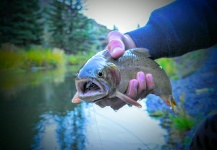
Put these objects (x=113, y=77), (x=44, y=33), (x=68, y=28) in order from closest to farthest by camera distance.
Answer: (x=113, y=77)
(x=68, y=28)
(x=44, y=33)

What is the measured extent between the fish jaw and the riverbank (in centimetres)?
171

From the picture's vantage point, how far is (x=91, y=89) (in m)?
1.12

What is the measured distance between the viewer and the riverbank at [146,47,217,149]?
2.82m

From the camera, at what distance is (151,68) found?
1570 millimetres

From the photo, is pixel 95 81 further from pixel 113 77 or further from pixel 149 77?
pixel 149 77

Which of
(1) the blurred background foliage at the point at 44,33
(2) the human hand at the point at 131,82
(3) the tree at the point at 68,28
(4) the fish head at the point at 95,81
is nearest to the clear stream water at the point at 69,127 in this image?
(2) the human hand at the point at 131,82

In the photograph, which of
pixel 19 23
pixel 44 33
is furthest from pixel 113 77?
pixel 44 33

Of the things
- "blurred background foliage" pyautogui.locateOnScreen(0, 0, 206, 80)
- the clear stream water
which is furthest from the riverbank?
"blurred background foliage" pyautogui.locateOnScreen(0, 0, 206, 80)

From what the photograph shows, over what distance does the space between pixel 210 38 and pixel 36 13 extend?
48.6ft

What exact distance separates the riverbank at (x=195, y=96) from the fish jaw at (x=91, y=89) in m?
1.71

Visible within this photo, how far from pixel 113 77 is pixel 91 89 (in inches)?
6.8

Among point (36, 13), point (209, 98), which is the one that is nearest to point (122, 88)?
point (209, 98)

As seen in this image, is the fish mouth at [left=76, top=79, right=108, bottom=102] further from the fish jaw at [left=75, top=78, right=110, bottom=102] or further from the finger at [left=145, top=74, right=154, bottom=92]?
the finger at [left=145, top=74, right=154, bottom=92]

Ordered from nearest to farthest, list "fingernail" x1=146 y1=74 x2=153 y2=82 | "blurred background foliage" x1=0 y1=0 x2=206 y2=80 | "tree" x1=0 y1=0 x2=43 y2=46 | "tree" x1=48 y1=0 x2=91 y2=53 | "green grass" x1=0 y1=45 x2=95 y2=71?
"fingernail" x1=146 y1=74 x2=153 y2=82 < "green grass" x1=0 y1=45 x2=95 y2=71 < "blurred background foliage" x1=0 y1=0 x2=206 y2=80 < "tree" x1=48 y1=0 x2=91 y2=53 < "tree" x1=0 y1=0 x2=43 y2=46
